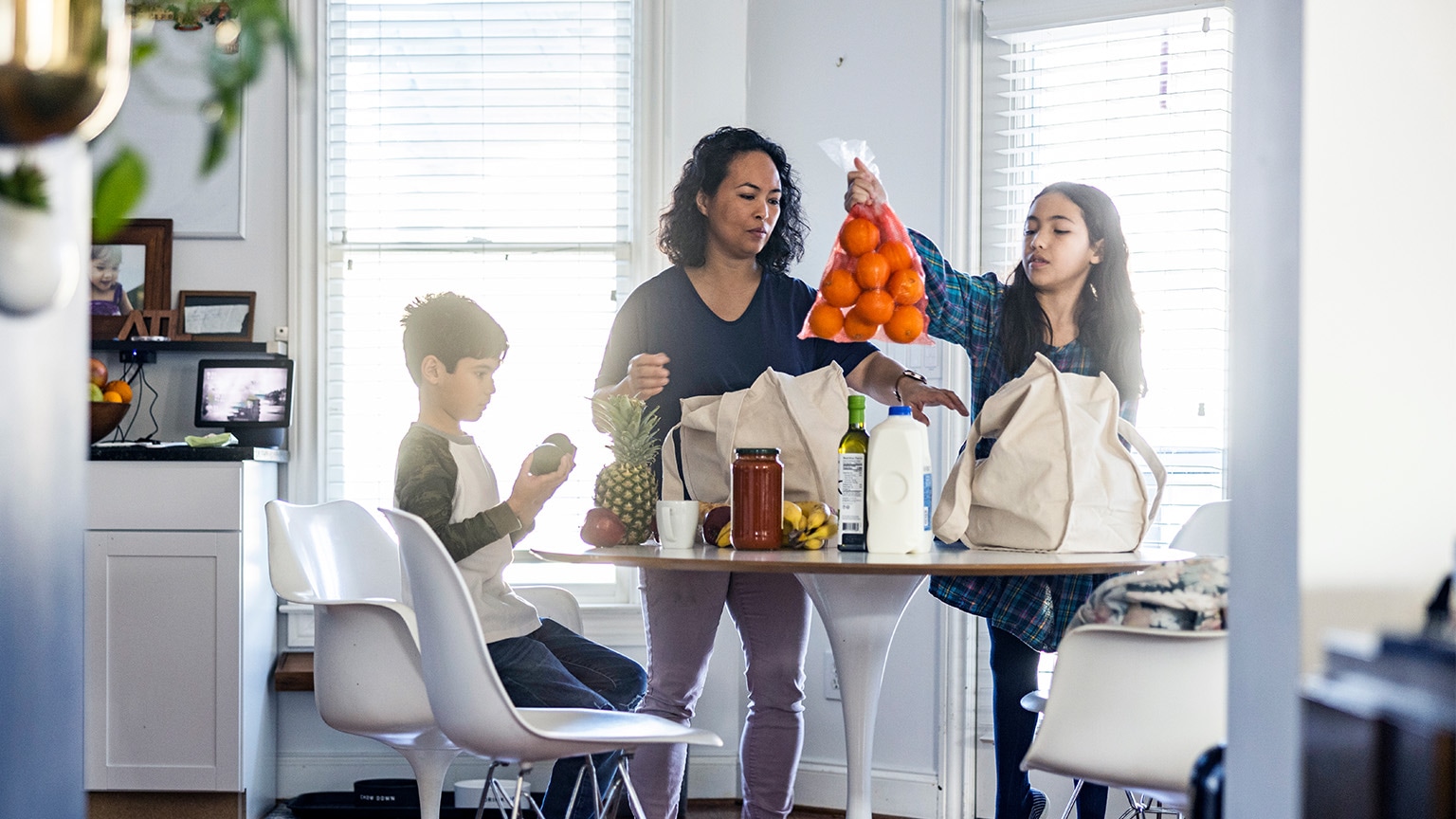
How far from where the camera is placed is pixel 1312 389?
2.59 feet

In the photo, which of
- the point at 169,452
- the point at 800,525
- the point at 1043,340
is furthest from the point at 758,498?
the point at 169,452

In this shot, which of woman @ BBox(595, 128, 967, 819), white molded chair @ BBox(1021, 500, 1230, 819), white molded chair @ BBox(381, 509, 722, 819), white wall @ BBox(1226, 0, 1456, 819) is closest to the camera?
white wall @ BBox(1226, 0, 1456, 819)

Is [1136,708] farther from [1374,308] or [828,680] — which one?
[828,680]

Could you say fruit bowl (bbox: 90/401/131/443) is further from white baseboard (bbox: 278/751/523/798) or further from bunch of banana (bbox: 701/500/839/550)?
bunch of banana (bbox: 701/500/839/550)

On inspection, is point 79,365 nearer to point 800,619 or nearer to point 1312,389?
point 1312,389

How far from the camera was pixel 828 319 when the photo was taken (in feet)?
6.88

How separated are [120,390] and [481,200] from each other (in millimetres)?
1132

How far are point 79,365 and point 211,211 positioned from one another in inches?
125

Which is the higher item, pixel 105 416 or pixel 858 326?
pixel 858 326

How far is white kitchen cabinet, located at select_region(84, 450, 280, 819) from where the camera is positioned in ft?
10.1

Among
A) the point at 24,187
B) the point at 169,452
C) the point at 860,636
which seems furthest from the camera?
the point at 169,452

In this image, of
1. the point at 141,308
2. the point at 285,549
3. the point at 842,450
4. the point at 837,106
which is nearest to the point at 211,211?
the point at 141,308

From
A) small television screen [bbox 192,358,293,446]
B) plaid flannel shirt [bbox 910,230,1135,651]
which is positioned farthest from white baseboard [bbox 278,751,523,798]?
plaid flannel shirt [bbox 910,230,1135,651]

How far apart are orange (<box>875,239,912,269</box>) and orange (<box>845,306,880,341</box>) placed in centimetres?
11
